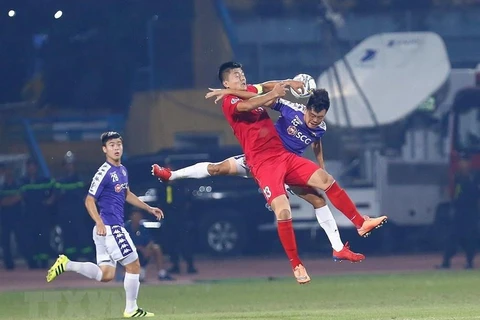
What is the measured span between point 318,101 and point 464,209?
34.3 feet

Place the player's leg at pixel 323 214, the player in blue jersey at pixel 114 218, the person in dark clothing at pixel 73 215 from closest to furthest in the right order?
the player's leg at pixel 323 214
the player in blue jersey at pixel 114 218
the person in dark clothing at pixel 73 215

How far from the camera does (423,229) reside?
22375mm

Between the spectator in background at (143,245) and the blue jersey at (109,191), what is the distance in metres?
5.84

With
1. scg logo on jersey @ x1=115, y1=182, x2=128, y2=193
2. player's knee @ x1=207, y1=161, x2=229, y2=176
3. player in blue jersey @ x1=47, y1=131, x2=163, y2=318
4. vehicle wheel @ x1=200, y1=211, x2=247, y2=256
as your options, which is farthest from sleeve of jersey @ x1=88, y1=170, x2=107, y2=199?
vehicle wheel @ x1=200, y1=211, x2=247, y2=256

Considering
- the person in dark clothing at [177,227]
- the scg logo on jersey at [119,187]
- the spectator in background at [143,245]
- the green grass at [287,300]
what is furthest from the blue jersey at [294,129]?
the person in dark clothing at [177,227]

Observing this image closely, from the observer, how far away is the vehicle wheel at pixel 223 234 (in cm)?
2208

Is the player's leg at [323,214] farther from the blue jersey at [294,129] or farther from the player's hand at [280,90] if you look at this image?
the player's hand at [280,90]

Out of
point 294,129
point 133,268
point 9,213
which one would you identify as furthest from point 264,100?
point 9,213

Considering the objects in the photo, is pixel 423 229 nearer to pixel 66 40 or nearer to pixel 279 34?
pixel 279 34

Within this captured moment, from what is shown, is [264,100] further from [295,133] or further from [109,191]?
[109,191]

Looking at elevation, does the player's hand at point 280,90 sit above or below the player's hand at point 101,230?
above

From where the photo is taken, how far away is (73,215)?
22000mm

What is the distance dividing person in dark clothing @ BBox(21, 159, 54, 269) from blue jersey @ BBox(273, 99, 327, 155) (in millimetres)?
10291

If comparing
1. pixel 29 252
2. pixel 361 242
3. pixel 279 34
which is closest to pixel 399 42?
pixel 279 34
